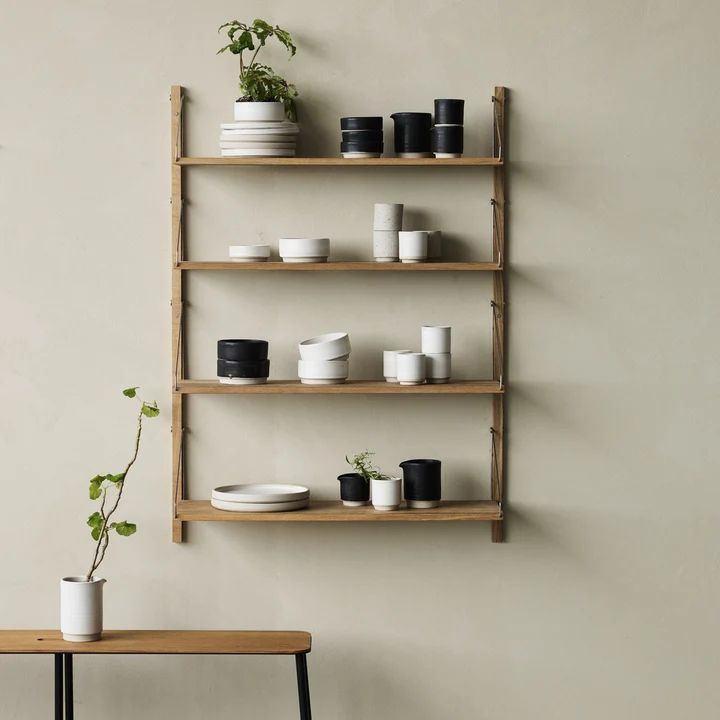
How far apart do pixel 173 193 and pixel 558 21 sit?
1.20 metres

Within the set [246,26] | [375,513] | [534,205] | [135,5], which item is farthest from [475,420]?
[135,5]

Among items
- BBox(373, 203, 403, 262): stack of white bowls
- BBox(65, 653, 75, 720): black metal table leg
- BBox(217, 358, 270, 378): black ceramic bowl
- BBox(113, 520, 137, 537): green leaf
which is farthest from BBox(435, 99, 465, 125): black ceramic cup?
BBox(65, 653, 75, 720): black metal table leg

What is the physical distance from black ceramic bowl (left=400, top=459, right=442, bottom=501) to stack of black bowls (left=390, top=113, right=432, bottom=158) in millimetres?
854

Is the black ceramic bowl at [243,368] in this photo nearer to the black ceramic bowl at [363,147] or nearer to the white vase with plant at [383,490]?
the white vase with plant at [383,490]

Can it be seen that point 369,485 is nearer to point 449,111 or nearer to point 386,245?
point 386,245

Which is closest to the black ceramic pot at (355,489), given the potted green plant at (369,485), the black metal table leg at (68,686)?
the potted green plant at (369,485)

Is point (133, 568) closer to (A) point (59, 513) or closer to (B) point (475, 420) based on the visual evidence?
(A) point (59, 513)

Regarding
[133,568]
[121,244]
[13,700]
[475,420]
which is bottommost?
[13,700]

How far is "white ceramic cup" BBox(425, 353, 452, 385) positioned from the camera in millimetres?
3105

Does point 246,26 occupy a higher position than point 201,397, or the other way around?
point 246,26

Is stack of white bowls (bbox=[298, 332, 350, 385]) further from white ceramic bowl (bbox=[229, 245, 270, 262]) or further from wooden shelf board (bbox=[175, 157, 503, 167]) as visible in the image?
wooden shelf board (bbox=[175, 157, 503, 167])

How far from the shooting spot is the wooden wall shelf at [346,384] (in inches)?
120

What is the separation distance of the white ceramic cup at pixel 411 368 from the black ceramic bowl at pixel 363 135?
1.96 feet

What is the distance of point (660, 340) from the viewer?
10.6ft
